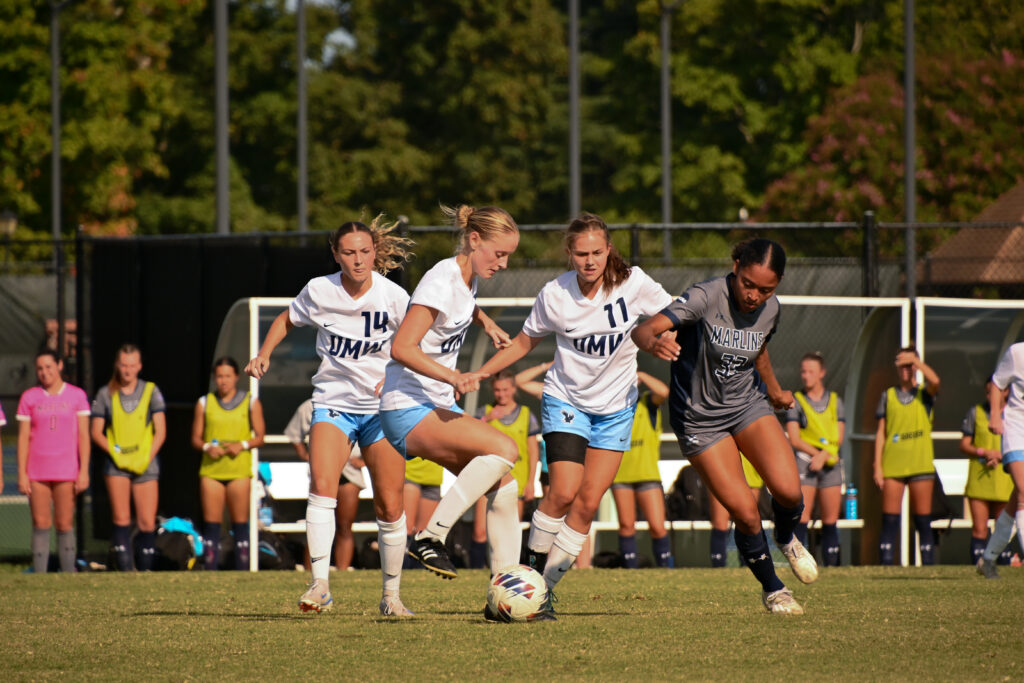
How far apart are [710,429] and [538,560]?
3.56ft

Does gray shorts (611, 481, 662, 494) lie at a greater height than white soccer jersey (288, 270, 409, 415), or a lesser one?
lesser

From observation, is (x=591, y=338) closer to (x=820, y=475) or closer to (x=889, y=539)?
(x=820, y=475)

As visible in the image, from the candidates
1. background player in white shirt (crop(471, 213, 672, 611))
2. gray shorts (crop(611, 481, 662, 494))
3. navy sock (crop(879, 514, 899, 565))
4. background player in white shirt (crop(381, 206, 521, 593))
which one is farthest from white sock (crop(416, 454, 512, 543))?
navy sock (crop(879, 514, 899, 565))

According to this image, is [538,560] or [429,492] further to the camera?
[429,492]

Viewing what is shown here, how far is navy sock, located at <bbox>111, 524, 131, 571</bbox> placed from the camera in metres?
12.1

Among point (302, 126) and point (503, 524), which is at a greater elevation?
point (302, 126)

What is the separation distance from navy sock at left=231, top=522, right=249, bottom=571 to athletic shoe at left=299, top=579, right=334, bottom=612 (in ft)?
15.1

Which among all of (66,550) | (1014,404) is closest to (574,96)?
(66,550)

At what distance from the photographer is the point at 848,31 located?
40.5 meters

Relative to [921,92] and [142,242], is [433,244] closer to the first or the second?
[921,92]

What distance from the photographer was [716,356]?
7.20 meters

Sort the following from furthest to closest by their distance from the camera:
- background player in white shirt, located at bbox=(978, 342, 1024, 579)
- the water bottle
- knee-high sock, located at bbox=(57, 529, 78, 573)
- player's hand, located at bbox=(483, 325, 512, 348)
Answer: the water bottle, knee-high sock, located at bbox=(57, 529, 78, 573), background player in white shirt, located at bbox=(978, 342, 1024, 579), player's hand, located at bbox=(483, 325, 512, 348)

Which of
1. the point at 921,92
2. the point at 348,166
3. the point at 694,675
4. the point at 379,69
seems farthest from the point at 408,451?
the point at 379,69

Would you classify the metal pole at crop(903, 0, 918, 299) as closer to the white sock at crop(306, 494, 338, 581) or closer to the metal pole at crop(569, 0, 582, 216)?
the metal pole at crop(569, 0, 582, 216)
